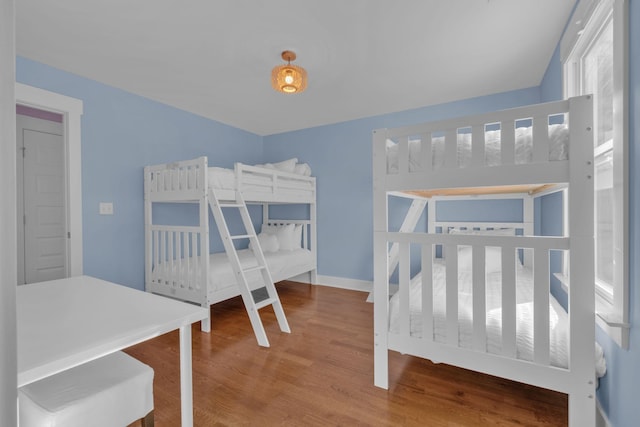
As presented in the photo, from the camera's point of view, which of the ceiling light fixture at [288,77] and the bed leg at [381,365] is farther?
the ceiling light fixture at [288,77]

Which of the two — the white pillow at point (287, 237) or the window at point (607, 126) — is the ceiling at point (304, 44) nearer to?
the window at point (607, 126)

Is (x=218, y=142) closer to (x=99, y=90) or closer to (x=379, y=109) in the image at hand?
(x=99, y=90)

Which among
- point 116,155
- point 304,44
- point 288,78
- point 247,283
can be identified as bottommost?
point 247,283

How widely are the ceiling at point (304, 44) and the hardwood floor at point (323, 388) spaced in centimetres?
218

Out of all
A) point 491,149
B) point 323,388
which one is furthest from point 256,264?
point 491,149

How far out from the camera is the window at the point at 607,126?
44.3 inches

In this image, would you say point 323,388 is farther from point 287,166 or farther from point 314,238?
point 287,166

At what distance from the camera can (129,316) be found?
98 cm

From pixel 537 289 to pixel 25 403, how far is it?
1849 millimetres

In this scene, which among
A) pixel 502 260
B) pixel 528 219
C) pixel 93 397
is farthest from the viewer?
pixel 528 219

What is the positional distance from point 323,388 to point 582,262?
1.38m

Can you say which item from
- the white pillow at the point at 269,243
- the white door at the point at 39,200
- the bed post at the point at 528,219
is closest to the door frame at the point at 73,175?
the white door at the point at 39,200

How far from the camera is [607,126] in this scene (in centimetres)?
145

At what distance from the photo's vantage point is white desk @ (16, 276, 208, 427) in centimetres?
75
